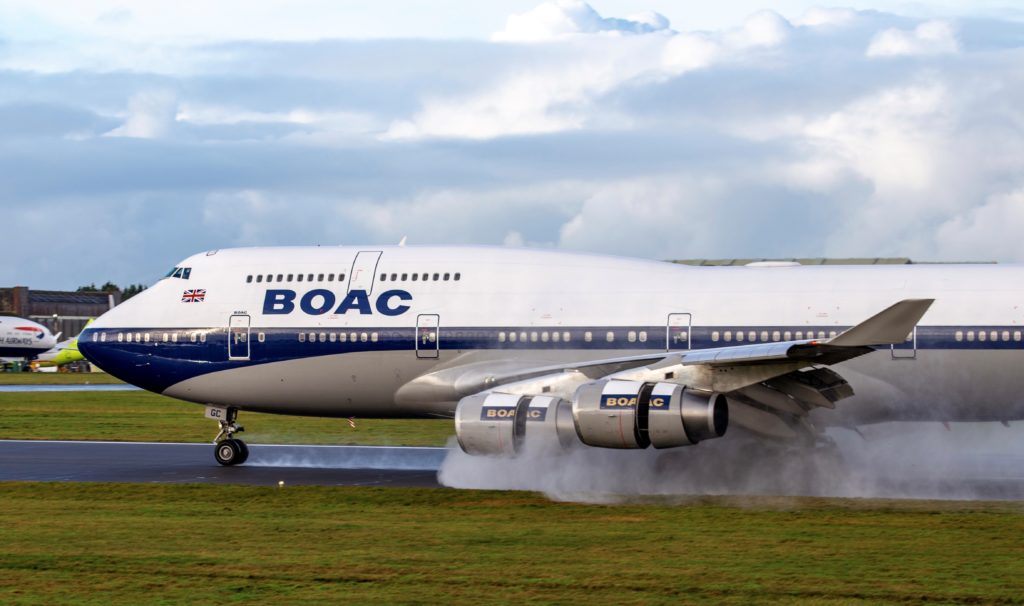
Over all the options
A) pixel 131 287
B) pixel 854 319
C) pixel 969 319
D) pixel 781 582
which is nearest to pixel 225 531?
pixel 781 582

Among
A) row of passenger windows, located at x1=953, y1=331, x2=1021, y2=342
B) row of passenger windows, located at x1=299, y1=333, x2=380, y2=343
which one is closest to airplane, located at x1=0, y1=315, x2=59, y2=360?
row of passenger windows, located at x1=299, y1=333, x2=380, y2=343

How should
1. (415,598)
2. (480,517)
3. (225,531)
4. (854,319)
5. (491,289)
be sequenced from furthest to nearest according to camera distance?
1. (491,289)
2. (854,319)
3. (480,517)
4. (225,531)
5. (415,598)

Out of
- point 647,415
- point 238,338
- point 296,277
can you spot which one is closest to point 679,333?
point 647,415

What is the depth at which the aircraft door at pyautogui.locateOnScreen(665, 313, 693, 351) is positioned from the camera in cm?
2217

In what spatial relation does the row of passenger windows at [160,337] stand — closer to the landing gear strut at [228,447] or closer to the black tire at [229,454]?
the landing gear strut at [228,447]

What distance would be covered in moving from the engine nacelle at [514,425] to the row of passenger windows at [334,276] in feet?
14.8

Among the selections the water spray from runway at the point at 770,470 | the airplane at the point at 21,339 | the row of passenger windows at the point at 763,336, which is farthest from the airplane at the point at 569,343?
the airplane at the point at 21,339

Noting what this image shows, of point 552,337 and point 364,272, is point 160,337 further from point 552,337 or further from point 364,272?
point 552,337

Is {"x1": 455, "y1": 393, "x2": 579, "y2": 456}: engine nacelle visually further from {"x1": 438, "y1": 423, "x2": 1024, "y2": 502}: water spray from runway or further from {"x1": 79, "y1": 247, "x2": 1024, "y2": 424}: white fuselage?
{"x1": 79, "y1": 247, "x2": 1024, "y2": 424}: white fuselage

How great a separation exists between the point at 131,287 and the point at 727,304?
151421mm

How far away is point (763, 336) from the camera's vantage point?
21.8 metres

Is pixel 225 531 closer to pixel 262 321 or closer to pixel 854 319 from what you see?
pixel 262 321

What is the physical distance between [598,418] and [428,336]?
5.40m

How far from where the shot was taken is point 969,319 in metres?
21.1
